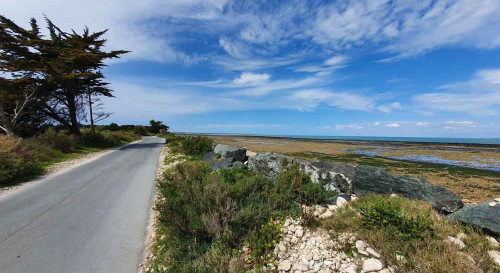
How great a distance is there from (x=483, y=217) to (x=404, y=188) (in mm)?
2101

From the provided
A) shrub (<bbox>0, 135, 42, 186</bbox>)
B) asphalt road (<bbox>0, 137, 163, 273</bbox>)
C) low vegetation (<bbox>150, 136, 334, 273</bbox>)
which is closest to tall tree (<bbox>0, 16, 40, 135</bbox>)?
shrub (<bbox>0, 135, 42, 186</bbox>)

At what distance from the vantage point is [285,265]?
3.20 m

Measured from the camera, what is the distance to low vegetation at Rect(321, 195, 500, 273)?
2.70 metres

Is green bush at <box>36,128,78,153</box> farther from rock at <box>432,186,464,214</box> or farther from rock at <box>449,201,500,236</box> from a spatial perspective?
rock at <box>449,201,500,236</box>

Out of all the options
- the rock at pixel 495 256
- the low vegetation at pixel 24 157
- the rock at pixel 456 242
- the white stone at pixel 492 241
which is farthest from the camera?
the low vegetation at pixel 24 157

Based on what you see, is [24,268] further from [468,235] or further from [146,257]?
[468,235]

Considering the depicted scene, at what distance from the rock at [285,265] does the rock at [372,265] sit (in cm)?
106

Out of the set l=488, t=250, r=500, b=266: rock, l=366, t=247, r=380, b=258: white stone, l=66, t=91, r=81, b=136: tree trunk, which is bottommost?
l=366, t=247, r=380, b=258: white stone

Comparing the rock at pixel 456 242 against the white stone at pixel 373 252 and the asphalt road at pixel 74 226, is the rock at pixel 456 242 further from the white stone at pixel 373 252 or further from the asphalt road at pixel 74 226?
the asphalt road at pixel 74 226

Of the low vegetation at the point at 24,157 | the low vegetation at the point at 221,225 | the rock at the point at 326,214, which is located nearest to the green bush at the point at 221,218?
the low vegetation at the point at 221,225

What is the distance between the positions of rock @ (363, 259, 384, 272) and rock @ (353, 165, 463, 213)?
328cm

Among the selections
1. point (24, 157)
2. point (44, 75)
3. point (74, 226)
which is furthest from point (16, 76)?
point (74, 226)

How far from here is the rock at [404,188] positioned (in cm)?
493

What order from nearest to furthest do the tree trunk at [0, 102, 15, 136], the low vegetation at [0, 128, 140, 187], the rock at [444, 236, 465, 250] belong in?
1. the rock at [444, 236, 465, 250]
2. the low vegetation at [0, 128, 140, 187]
3. the tree trunk at [0, 102, 15, 136]
